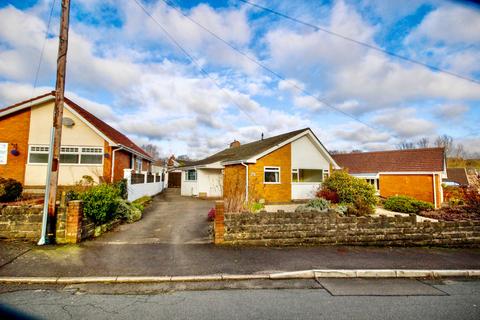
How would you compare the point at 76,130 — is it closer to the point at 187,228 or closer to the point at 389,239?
the point at 187,228

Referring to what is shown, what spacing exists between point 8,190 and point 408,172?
2897cm

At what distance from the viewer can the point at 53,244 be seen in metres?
6.48

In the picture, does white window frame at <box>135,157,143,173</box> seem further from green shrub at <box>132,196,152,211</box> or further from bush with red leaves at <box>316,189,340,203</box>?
bush with red leaves at <box>316,189,340,203</box>

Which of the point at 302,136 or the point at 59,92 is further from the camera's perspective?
the point at 302,136

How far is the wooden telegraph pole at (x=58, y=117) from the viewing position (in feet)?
21.9

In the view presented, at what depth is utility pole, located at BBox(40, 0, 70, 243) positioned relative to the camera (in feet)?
21.9

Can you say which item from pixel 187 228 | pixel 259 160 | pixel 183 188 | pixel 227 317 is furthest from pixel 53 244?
pixel 183 188

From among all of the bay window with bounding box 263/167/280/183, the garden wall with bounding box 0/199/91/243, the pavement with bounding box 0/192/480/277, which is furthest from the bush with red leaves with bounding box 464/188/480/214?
the garden wall with bounding box 0/199/91/243

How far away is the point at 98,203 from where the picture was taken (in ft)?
24.5

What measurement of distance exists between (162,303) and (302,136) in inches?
616

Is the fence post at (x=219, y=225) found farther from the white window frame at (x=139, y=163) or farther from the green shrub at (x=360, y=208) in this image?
the white window frame at (x=139, y=163)

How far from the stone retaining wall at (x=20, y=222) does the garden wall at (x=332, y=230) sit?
5.12m

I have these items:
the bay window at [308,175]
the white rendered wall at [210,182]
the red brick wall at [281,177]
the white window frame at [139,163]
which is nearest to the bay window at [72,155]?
the white window frame at [139,163]

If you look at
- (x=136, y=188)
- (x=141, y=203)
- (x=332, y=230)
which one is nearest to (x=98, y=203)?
(x=141, y=203)
